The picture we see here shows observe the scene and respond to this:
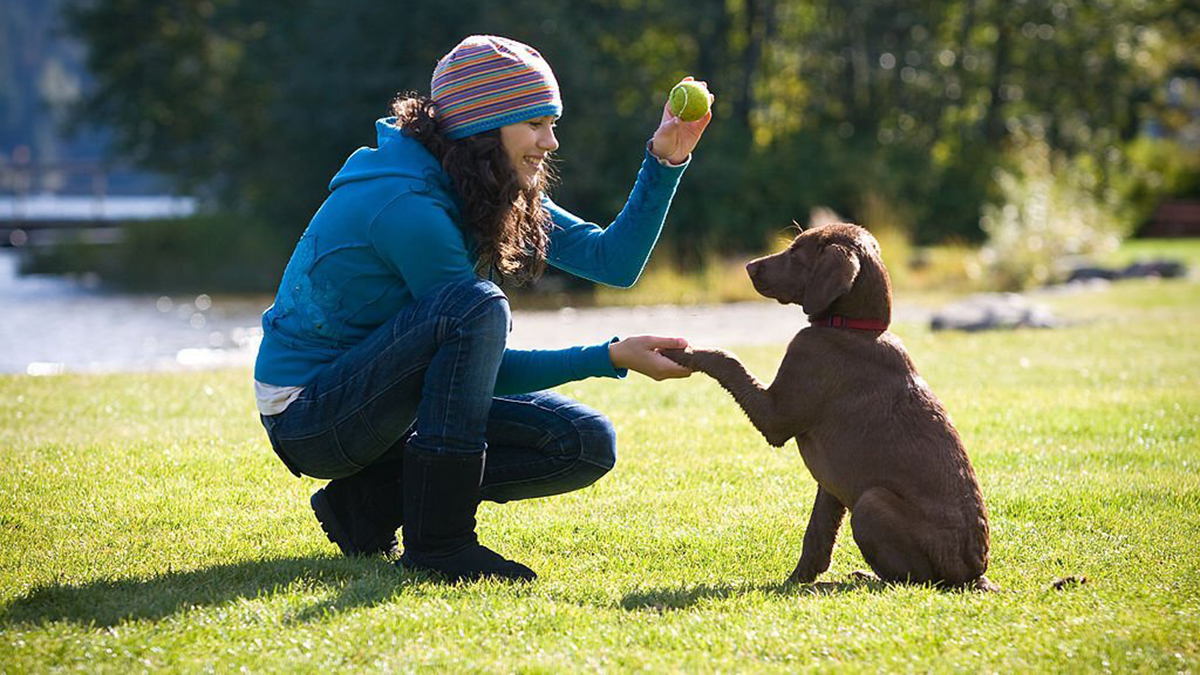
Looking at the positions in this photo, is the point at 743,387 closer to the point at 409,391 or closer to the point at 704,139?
the point at 409,391

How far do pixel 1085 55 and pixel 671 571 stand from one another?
92.1ft

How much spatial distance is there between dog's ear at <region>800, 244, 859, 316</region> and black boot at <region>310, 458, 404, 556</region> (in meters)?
1.62

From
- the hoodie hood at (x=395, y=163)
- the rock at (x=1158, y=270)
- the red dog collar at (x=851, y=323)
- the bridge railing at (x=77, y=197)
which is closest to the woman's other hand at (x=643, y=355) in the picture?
the red dog collar at (x=851, y=323)

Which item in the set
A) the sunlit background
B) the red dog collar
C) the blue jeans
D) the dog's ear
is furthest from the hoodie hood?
the sunlit background

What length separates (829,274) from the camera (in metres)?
4.55

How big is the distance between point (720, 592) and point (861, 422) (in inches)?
29.4

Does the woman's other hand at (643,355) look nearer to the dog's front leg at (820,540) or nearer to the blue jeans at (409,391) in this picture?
the blue jeans at (409,391)

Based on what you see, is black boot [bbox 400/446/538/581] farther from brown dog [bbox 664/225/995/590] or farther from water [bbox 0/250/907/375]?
water [bbox 0/250/907/375]

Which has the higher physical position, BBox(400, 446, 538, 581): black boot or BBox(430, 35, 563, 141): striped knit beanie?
BBox(430, 35, 563, 141): striped knit beanie

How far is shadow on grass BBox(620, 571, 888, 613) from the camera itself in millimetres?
4344

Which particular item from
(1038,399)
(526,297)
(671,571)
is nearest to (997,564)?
(671,571)

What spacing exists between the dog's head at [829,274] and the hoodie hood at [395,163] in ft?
3.88

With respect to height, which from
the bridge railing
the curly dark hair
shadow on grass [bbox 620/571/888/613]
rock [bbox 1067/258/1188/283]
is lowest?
the bridge railing

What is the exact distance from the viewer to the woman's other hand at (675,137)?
496 cm
